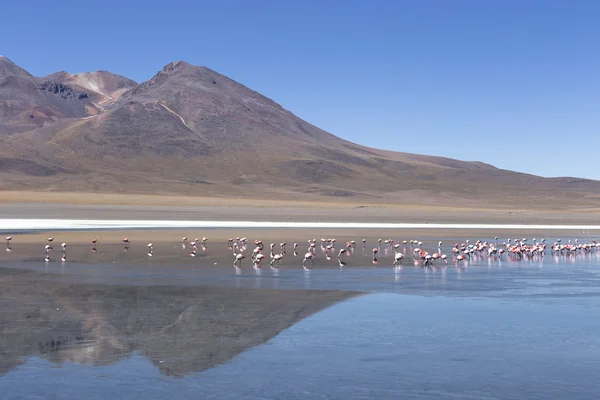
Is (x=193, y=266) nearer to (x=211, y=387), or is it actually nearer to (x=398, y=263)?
(x=398, y=263)

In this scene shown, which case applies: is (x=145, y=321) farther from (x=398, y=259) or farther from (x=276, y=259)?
(x=398, y=259)

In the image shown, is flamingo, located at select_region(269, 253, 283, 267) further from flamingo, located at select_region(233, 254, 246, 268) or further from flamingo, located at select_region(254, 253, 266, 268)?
flamingo, located at select_region(233, 254, 246, 268)

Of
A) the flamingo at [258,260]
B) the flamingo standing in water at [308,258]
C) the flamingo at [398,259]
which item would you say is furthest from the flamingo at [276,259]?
the flamingo at [398,259]

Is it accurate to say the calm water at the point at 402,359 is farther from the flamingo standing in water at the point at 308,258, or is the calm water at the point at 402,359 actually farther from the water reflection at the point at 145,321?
the flamingo standing in water at the point at 308,258

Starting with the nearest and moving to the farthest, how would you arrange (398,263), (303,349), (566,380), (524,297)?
(566,380) < (303,349) < (524,297) < (398,263)

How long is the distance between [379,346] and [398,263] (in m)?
14.7

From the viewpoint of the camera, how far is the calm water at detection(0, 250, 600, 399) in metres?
9.38

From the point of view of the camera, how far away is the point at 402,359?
35.8ft

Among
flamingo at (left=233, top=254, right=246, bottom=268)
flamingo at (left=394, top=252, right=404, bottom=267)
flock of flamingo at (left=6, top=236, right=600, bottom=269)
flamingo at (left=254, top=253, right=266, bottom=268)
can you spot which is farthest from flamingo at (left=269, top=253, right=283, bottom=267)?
flamingo at (left=394, top=252, right=404, bottom=267)

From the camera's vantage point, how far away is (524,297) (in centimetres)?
1734

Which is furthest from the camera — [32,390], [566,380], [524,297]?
[524,297]

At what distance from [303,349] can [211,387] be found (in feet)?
7.59

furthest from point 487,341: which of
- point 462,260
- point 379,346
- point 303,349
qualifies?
point 462,260

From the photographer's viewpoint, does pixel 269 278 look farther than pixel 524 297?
Yes
